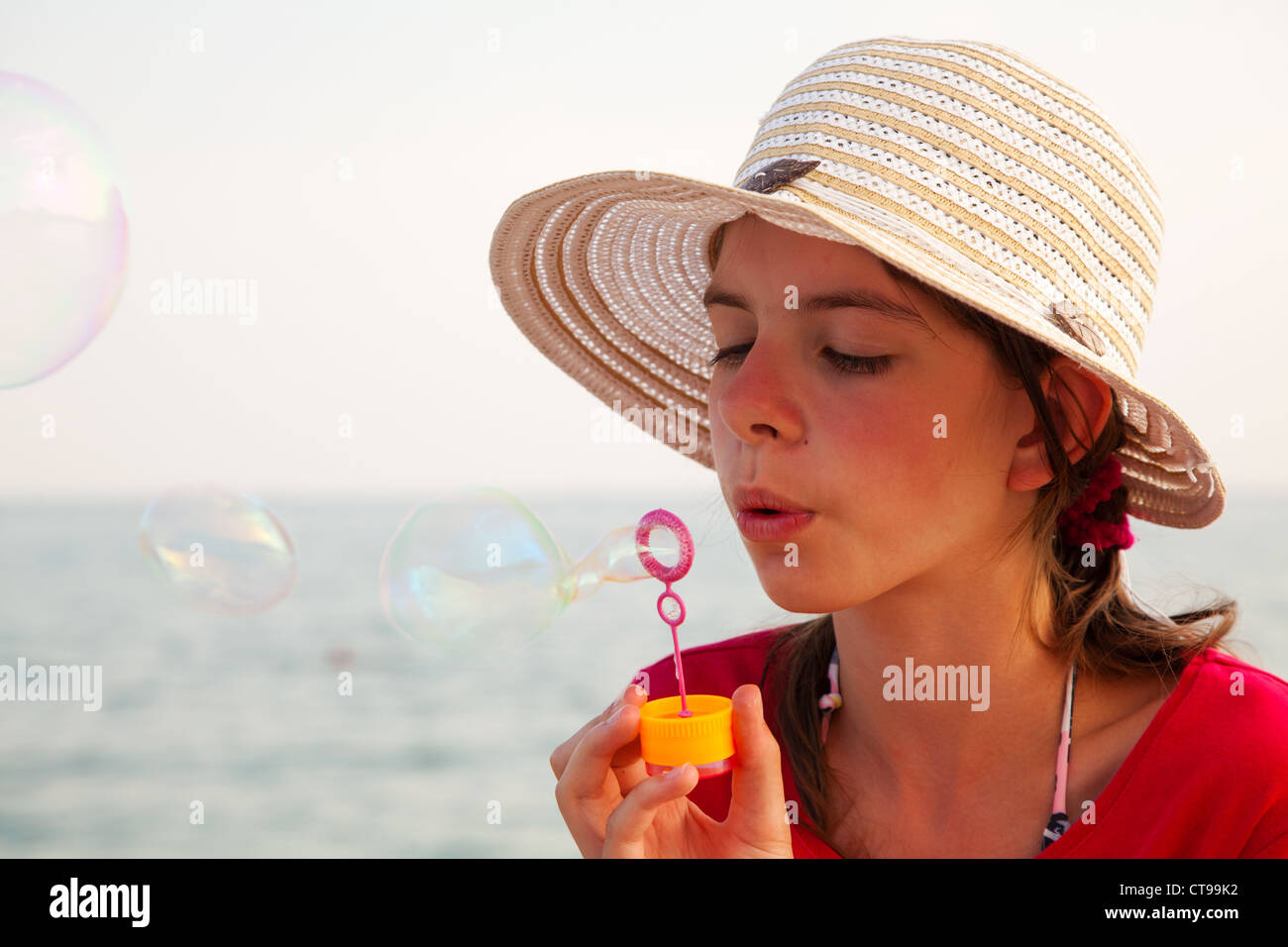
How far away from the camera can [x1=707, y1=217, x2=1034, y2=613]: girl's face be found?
1330 millimetres

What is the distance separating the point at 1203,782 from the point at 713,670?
2.55 feet

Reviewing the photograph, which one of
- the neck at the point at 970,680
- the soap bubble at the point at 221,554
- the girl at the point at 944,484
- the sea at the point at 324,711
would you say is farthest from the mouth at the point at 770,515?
the soap bubble at the point at 221,554

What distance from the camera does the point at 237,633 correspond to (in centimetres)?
1048

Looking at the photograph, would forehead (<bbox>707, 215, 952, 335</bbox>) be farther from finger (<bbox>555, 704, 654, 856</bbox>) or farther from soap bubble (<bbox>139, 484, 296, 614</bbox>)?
soap bubble (<bbox>139, 484, 296, 614</bbox>)

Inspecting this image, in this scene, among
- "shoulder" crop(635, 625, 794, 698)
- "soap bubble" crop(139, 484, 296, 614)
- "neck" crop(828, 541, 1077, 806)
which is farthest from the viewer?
"soap bubble" crop(139, 484, 296, 614)

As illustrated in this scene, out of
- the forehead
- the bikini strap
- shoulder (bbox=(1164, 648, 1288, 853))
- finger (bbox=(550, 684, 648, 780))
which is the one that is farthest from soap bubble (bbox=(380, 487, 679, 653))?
shoulder (bbox=(1164, 648, 1288, 853))

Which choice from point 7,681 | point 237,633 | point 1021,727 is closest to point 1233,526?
point 237,633

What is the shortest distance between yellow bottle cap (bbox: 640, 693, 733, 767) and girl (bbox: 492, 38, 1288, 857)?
4 cm

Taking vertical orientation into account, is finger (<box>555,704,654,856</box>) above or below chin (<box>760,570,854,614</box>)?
below

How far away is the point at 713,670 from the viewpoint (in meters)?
1.90

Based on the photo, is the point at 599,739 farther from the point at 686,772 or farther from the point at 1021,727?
the point at 1021,727

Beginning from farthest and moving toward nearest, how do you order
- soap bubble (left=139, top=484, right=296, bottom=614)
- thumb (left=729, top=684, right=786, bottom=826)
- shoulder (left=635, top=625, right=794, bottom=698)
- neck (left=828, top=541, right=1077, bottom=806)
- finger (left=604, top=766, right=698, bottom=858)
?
soap bubble (left=139, top=484, right=296, bottom=614) → shoulder (left=635, top=625, right=794, bottom=698) → neck (left=828, top=541, right=1077, bottom=806) → thumb (left=729, top=684, right=786, bottom=826) → finger (left=604, top=766, right=698, bottom=858)

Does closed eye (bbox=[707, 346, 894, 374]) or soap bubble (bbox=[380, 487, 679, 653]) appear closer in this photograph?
closed eye (bbox=[707, 346, 894, 374])

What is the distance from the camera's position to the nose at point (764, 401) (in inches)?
51.7
